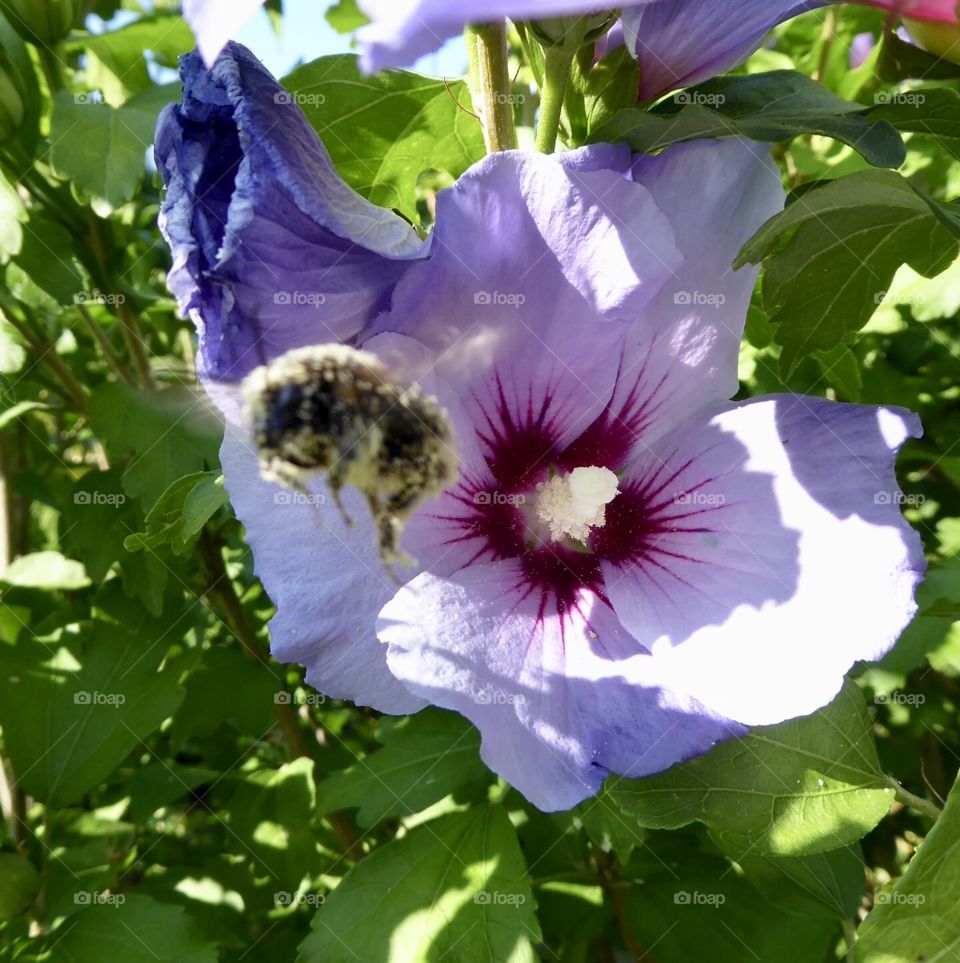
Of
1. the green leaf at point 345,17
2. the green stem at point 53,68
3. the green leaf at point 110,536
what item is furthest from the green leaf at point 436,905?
the green leaf at point 345,17

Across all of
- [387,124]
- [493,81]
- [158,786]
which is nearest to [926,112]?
[493,81]

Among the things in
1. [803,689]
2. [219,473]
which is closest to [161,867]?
[219,473]

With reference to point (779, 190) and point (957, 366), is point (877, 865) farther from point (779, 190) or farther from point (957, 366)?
point (779, 190)

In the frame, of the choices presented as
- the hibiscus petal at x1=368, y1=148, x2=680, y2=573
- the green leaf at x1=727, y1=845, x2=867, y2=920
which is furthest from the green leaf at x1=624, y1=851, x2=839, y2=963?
the hibiscus petal at x1=368, y1=148, x2=680, y2=573

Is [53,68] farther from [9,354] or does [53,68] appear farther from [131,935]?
[131,935]

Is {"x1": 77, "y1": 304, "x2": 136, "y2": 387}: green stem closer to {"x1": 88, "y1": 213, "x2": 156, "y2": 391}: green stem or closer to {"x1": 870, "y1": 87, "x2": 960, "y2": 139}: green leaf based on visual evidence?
{"x1": 88, "y1": 213, "x2": 156, "y2": 391}: green stem

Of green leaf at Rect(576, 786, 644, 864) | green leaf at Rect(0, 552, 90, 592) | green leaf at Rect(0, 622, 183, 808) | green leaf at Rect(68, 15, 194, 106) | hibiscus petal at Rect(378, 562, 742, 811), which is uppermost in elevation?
green leaf at Rect(68, 15, 194, 106)
